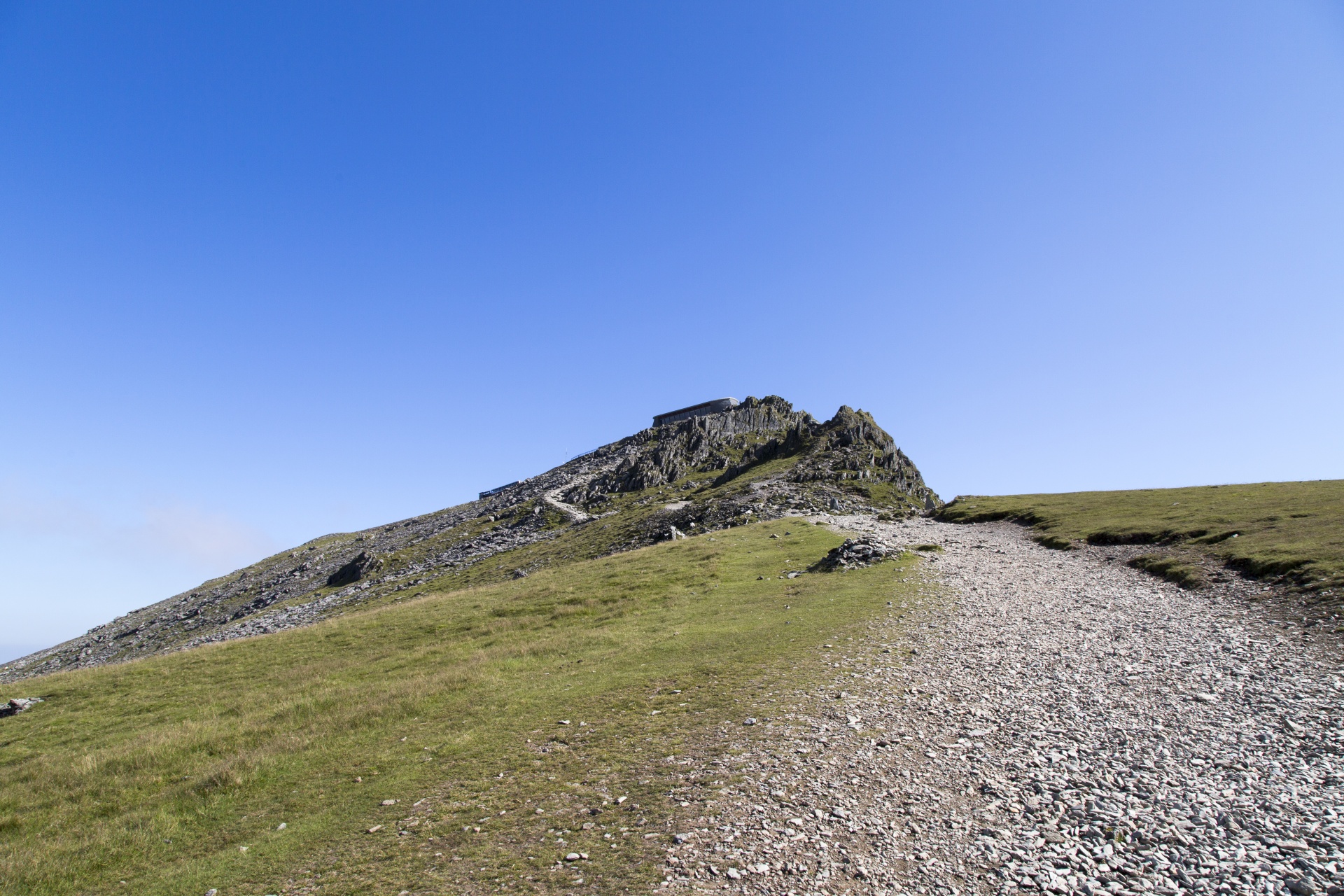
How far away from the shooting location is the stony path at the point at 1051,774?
10242 millimetres

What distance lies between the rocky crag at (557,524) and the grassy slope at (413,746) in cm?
4158

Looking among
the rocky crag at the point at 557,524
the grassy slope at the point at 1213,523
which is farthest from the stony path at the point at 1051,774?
the rocky crag at the point at 557,524

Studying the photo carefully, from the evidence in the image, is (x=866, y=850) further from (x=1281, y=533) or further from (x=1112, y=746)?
(x=1281, y=533)

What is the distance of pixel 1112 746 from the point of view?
14.7 m

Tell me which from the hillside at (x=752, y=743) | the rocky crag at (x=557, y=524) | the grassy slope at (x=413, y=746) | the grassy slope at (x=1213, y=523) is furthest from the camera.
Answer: the rocky crag at (x=557, y=524)

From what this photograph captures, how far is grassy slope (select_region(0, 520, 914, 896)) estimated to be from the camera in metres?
12.8

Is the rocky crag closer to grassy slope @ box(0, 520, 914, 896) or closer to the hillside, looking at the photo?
grassy slope @ box(0, 520, 914, 896)

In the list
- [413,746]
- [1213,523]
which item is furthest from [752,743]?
[1213,523]

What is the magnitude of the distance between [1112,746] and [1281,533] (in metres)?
39.6

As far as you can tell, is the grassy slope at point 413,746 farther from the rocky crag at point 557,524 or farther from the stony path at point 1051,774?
the rocky crag at point 557,524

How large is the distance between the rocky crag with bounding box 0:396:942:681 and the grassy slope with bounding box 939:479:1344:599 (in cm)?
2060

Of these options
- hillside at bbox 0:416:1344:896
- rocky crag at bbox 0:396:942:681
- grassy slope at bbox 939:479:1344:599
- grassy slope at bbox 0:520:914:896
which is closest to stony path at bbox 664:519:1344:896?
hillside at bbox 0:416:1344:896

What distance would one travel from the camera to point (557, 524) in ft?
411

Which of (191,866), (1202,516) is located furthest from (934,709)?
(1202,516)
